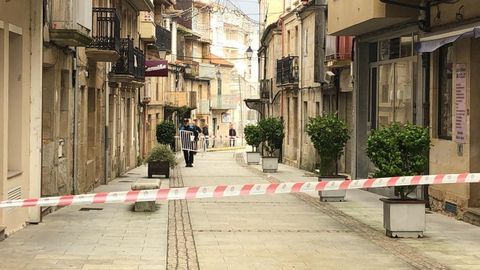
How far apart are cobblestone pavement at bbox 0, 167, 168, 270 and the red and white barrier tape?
2.19 ft

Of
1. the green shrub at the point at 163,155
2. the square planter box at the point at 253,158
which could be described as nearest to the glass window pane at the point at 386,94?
the green shrub at the point at 163,155

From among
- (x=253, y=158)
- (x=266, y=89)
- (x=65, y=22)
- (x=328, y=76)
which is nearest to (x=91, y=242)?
(x=65, y=22)

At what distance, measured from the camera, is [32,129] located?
1209 centimetres

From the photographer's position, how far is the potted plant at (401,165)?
36.1ft

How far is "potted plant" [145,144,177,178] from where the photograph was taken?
22.3 metres

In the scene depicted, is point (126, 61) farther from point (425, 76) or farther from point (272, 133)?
point (425, 76)

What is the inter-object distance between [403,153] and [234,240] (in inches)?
109

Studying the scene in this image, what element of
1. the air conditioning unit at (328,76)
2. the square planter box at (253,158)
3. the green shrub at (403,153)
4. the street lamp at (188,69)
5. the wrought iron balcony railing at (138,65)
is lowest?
the square planter box at (253,158)

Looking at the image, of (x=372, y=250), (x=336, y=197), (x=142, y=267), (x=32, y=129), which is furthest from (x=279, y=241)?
(x=336, y=197)

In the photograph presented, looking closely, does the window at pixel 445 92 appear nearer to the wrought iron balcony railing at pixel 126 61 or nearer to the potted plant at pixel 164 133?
the wrought iron balcony railing at pixel 126 61

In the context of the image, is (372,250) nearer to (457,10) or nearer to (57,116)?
(457,10)

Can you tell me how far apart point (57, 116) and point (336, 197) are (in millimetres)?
5856

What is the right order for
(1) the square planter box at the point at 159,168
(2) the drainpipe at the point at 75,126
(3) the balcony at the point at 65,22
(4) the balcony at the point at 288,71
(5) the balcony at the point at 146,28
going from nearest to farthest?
1. (3) the balcony at the point at 65,22
2. (2) the drainpipe at the point at 75,126
3. (1) the square planter box at the point at 159,168
4. (4) the balcony at the point at 288,71
5. (5) the balcony at the point at 146,28

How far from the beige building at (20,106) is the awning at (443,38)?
6486 mm
